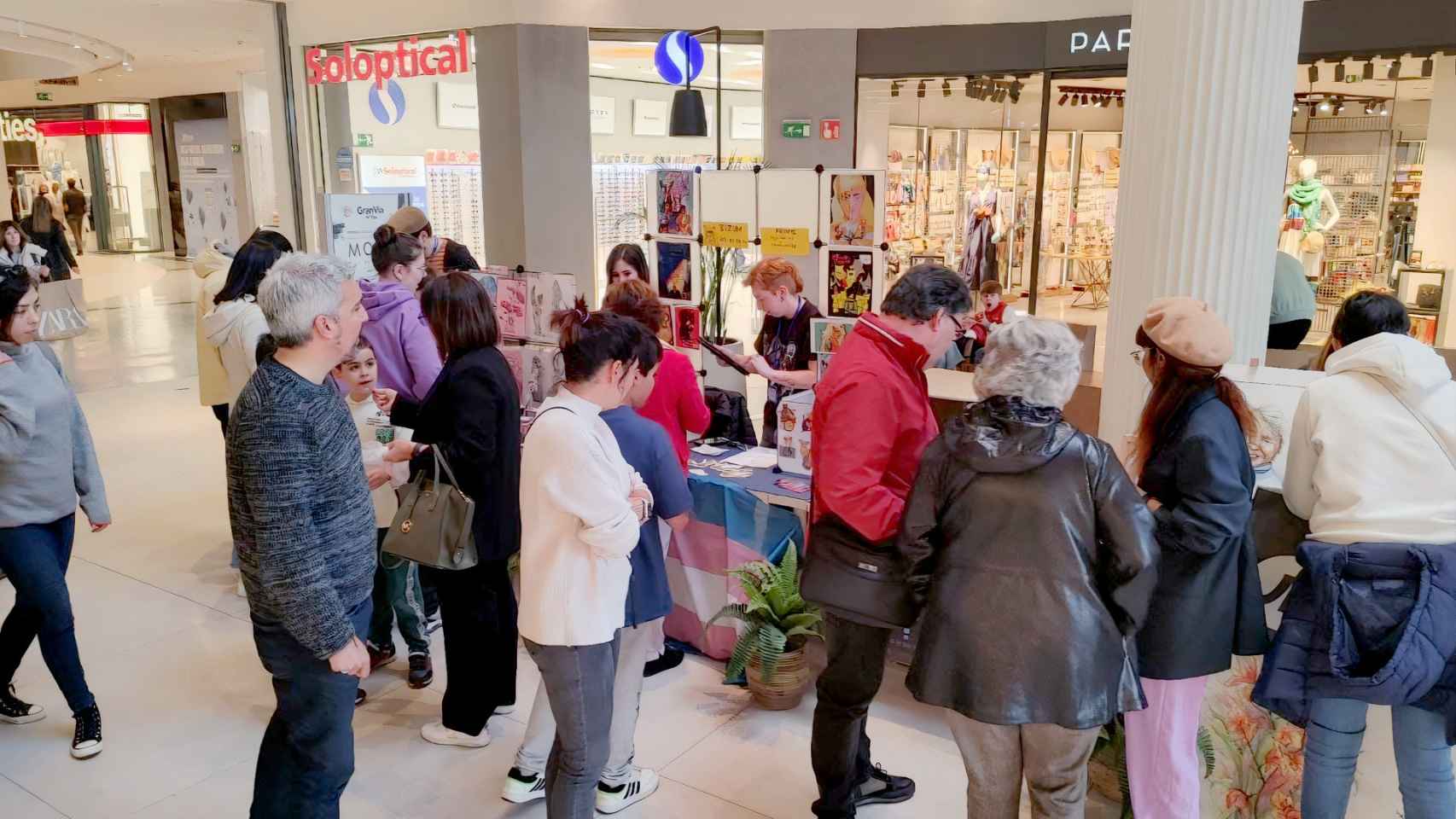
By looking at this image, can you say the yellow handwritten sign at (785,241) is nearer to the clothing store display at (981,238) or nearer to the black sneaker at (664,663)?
the black sneaker at (664,663)

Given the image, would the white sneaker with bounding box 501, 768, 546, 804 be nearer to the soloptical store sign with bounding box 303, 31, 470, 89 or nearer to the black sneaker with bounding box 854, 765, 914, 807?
the black sneaker with bounding box 854, 765, 914, 807

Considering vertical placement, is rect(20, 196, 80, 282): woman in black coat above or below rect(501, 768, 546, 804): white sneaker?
above

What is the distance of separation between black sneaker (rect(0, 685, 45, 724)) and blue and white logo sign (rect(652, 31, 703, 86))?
5.87m

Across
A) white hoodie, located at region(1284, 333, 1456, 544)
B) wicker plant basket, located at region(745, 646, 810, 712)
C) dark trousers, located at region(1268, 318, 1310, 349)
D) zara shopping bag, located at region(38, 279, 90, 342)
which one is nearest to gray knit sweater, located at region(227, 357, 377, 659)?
wicker plant basket, located at region(745, 646, 810, 712)

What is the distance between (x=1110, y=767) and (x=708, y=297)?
3205 millimetres

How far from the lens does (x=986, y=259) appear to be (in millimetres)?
10891

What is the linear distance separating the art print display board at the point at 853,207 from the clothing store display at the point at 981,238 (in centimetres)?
602

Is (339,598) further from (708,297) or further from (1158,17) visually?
(708,297)

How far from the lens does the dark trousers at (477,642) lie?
143 inches

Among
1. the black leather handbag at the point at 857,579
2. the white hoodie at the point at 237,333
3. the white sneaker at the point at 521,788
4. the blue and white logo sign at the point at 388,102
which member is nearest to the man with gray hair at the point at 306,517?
the white sneaker at the point at 521,788

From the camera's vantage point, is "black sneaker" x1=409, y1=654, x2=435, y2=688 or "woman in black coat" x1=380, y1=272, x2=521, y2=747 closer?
"woman in black coat" x1=380, y1=272, x2=521, y2=747

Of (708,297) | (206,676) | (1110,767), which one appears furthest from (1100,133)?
(206,676)

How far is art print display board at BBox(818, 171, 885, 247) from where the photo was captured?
4.94m

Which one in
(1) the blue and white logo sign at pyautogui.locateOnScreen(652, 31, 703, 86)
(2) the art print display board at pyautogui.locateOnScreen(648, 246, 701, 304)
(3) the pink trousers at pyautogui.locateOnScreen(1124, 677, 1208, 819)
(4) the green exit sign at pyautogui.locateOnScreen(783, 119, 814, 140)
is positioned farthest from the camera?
(4) the green exit sign at pyautogui.locateOnScreen(783, 119, 814, 140)
